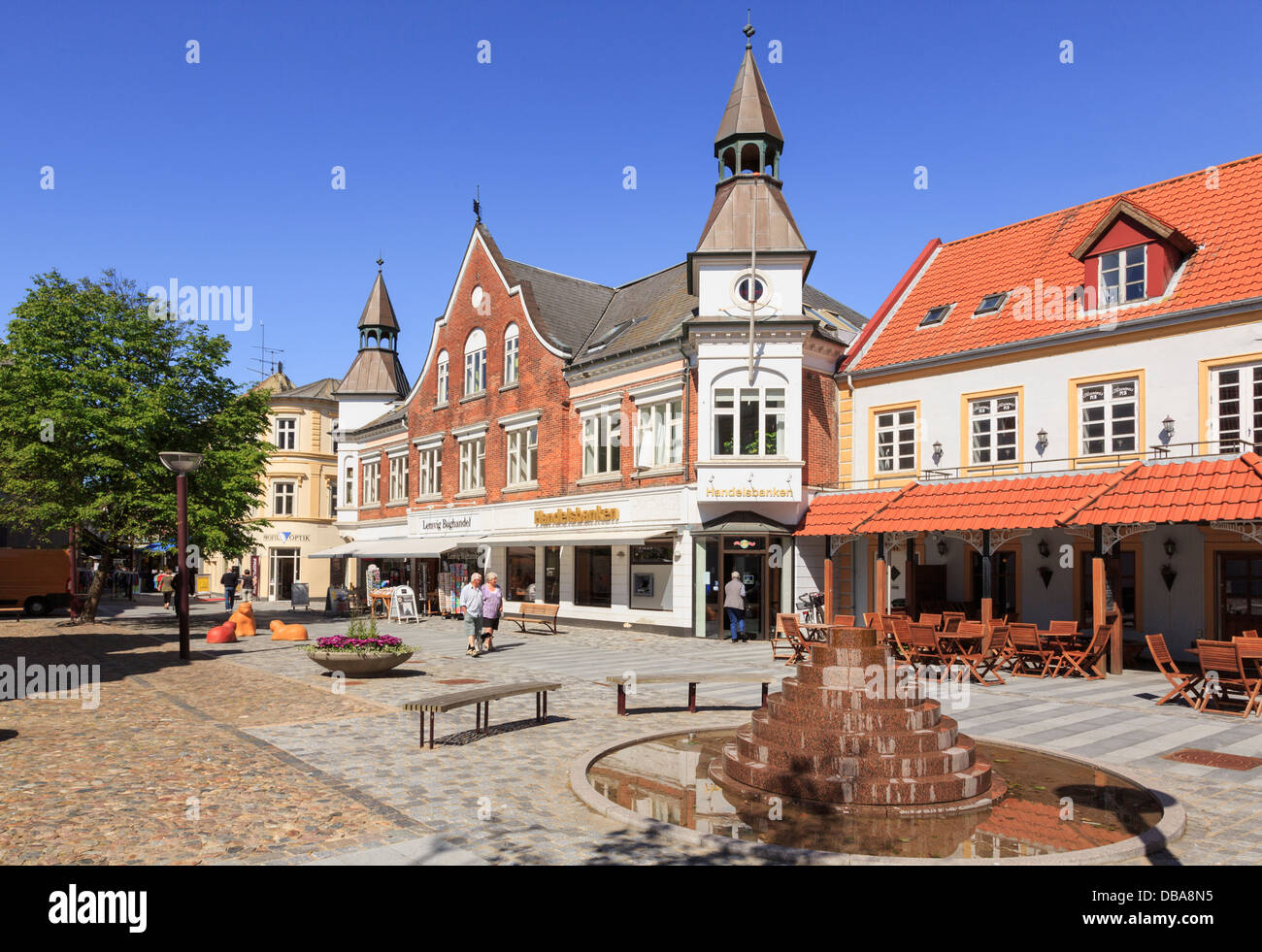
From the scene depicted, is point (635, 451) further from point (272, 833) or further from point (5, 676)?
point (272, 833)

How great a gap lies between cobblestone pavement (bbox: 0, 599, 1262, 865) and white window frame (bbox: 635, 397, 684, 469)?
29.4ft

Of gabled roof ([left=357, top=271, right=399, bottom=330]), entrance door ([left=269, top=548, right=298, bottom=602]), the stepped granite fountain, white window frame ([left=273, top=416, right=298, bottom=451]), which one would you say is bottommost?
entrance door ([left=269, top=548, right=298, bottom=602])

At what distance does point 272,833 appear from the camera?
629 cm

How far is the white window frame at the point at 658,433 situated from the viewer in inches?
1004

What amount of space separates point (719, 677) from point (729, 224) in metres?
16.3

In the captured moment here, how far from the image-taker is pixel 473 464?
34.8 m

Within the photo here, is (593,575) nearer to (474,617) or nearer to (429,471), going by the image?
(474,617)

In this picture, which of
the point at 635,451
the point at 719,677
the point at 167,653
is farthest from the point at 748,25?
the point at 167,653

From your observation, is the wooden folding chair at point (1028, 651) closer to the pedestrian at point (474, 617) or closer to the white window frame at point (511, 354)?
the pedestrian at point (474, 617)

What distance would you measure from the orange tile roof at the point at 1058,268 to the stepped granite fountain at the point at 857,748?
1519 centimetres

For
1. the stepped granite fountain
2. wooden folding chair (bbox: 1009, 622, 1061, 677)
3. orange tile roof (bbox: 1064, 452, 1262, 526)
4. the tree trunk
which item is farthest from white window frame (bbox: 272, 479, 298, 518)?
the stepped granite fountain

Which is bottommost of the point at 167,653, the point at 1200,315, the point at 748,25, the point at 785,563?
the point at 167,653

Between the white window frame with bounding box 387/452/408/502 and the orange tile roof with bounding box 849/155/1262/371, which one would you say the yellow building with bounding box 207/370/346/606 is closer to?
the white window frame with bounding box 387/452/408/502

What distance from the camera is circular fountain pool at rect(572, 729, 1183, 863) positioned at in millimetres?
6363
